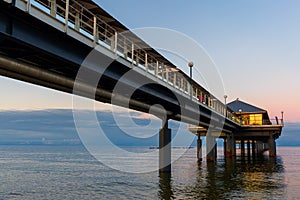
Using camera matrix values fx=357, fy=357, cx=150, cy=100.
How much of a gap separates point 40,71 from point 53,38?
4.26m

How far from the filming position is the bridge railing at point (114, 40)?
16858 millimetres

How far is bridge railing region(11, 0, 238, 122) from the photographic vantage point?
1686 cm

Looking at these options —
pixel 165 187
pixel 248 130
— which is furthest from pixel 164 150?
pixel 248 130

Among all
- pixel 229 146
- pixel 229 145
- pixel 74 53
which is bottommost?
pixel 229 146

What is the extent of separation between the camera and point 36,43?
47.8 ft

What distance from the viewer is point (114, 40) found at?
23.6 metres

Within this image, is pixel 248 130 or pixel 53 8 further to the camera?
pixel 248 130

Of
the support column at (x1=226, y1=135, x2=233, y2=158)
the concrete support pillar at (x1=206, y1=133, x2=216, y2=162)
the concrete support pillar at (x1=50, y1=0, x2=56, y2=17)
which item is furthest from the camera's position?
the support column at (x1=226, y1=135, x2=233, y2=158)

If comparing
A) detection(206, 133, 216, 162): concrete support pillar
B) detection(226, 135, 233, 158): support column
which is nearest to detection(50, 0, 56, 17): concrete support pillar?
detection(206, 133, 216, 162): concrete support pillar

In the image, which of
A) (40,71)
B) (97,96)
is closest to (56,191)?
(97,96)

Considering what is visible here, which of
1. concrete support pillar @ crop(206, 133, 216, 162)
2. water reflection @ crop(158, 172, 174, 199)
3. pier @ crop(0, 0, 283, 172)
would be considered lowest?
water reflection @ crop(158, 172, 174, 199)

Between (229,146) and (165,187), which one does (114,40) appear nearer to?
(165,187)

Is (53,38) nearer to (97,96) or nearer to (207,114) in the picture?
(97,96)

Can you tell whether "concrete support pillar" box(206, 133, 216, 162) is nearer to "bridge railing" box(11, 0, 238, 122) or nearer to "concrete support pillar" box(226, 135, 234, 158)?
"bridge railing" box(11, 0, 238, 122)
